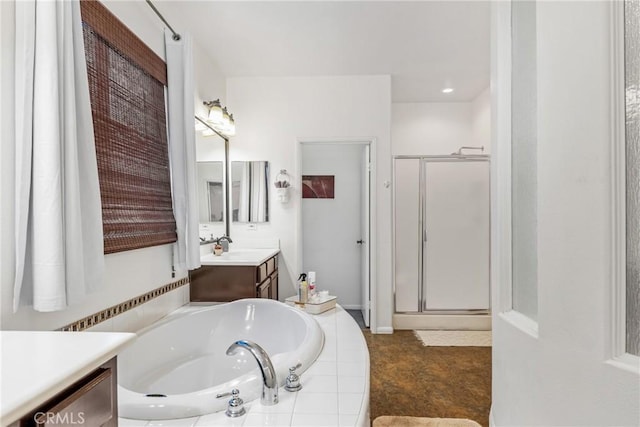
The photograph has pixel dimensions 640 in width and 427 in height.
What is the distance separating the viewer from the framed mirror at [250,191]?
11.4ft

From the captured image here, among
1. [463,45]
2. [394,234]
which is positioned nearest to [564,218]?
[463,45]

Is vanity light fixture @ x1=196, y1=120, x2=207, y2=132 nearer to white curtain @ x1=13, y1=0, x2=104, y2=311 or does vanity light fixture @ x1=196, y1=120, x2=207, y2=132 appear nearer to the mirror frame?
the mirror frame

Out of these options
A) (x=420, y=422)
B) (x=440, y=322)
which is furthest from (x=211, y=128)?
(x=440, y=322)

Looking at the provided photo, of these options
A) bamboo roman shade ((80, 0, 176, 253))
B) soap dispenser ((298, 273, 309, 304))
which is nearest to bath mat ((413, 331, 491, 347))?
soap dispenser ((298, 273, 309, 304))

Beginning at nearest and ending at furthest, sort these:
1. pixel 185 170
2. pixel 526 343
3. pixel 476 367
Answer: pixel 526 343 → pixel 185 170 → pixel 476 367

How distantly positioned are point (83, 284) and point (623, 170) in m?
1.65

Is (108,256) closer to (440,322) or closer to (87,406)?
(87,406)

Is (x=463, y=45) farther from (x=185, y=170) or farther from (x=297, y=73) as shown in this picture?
(x=185, y=170)

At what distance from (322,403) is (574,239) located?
3.21ft

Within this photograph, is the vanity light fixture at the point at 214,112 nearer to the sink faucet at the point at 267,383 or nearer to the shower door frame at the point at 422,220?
the shower door frame at the point at 422,220

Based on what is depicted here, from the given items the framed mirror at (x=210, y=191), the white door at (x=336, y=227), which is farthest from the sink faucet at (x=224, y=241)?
the white door at (x=336, y=227)

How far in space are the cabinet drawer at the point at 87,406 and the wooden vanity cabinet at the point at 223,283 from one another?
1.80 metres

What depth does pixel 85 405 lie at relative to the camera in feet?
2.19

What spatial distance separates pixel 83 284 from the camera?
1.21 m
